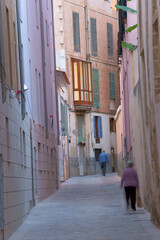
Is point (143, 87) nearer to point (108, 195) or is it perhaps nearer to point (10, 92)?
point (10, 92)

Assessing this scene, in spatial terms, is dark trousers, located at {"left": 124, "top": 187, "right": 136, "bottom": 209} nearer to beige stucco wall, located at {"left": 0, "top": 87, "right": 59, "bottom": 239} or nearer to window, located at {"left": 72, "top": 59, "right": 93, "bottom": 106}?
beige stucco wall, located at {"left": 0, "top": 87, "right": 59, "bottom": 239}

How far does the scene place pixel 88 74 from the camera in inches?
2061

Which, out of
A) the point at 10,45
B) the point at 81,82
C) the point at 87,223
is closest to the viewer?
the point at 87,223

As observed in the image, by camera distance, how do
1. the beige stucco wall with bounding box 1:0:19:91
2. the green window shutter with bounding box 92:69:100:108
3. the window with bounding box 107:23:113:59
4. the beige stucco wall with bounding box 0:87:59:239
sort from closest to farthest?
the beige stucco wall with bounding box 0:87:59:239
the beige stucco wall with bounding box 1:0:19:91
the green window shutter with bounding box 92:69:100:108
the window with bounding box 107:23:113:59

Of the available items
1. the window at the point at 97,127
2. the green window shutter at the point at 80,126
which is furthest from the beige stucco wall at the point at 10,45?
the window at the point at 97,127

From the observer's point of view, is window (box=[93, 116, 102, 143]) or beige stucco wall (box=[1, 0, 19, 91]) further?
window (box=[93, 116, 102, 143])

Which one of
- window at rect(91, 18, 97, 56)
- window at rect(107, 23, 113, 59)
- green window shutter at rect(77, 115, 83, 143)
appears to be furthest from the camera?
window at rect(107, 23, 113, 59)

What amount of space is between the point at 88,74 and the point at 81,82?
1.39 m

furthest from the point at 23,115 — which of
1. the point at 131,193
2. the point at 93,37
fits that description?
the point at 93,37

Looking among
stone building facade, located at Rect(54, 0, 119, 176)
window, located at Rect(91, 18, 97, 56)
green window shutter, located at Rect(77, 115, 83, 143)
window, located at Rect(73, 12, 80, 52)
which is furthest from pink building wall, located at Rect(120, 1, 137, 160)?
window, located at Rect(91, 18, 97, 56)

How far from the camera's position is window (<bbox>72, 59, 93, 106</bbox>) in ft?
168

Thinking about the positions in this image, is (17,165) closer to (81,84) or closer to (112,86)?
(81,84)

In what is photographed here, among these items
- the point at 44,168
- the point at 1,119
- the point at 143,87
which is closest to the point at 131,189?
the point at 143,87

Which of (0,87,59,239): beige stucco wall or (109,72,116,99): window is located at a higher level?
(109,72,116,99): window
